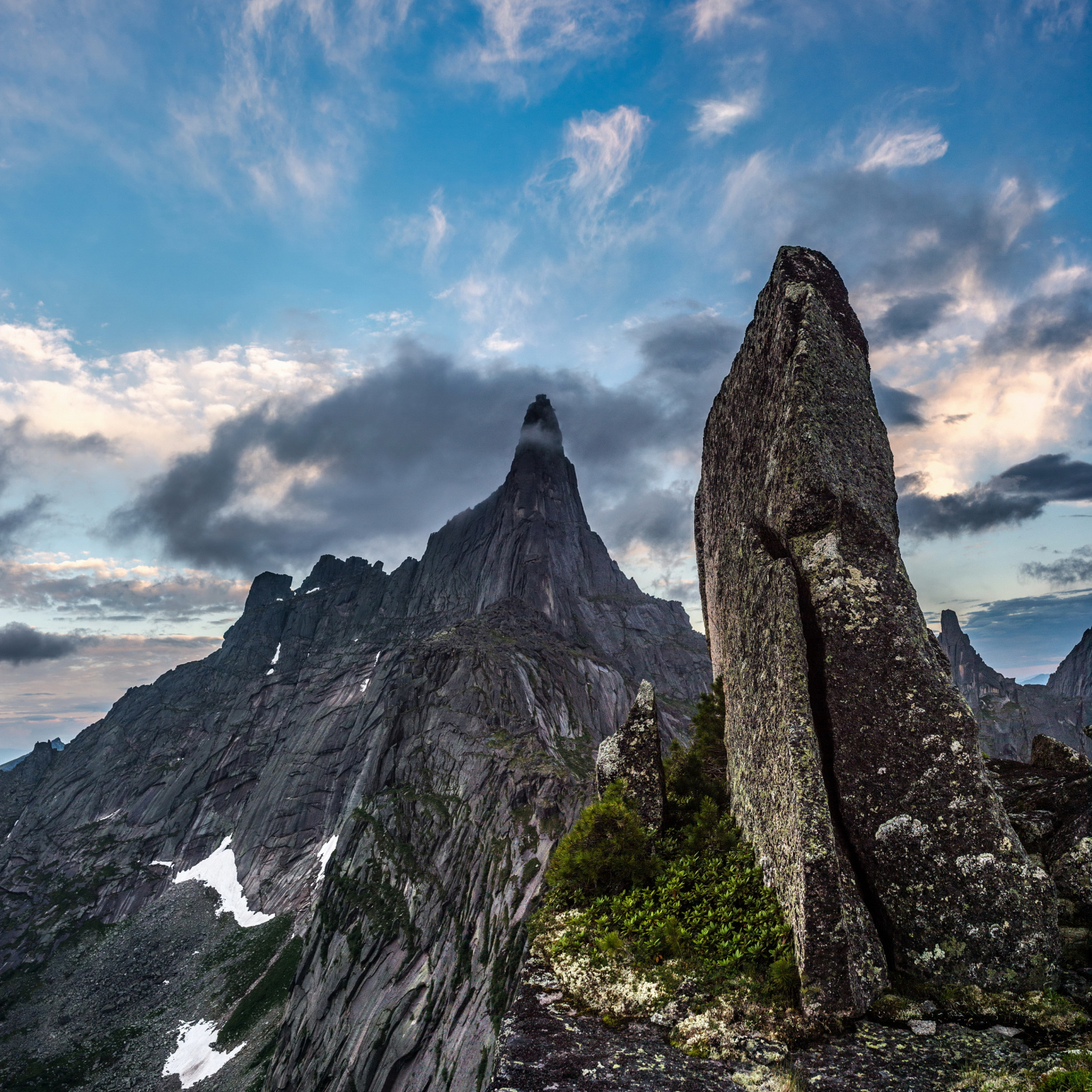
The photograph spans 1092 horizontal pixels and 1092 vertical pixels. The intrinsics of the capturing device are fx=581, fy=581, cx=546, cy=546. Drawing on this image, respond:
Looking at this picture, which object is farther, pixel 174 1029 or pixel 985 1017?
pixel 174 1029

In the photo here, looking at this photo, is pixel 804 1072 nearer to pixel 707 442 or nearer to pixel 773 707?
pixel 773 707

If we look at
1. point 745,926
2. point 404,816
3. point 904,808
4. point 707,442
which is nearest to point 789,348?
point 707,442

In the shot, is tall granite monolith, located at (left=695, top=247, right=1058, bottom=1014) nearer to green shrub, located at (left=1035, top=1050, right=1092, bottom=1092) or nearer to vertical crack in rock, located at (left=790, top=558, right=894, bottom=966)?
vertical crack in rock, located at (left=790, top=558, right=894, bottom=966)

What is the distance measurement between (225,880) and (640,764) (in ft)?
629

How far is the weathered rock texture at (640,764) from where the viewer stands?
1563cm

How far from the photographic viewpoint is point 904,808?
992cm

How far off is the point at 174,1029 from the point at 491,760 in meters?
83.4

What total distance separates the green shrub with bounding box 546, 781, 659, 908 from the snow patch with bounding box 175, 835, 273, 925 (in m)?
162

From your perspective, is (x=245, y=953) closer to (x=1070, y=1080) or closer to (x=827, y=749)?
(x=827, y=749)

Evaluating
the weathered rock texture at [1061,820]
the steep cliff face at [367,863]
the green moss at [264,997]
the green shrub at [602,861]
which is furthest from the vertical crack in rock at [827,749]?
the green moss at [264,997]

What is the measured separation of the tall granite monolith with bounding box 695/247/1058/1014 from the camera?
→ 29.9 feet

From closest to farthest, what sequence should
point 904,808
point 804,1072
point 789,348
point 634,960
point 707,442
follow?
point 804,1072 < point 904,808 < point 634,960 < point 789,348 < point 707,442

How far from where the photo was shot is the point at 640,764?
16.2 metres

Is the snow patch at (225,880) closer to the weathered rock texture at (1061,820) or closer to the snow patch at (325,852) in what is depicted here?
the snow patch at (325,852)
